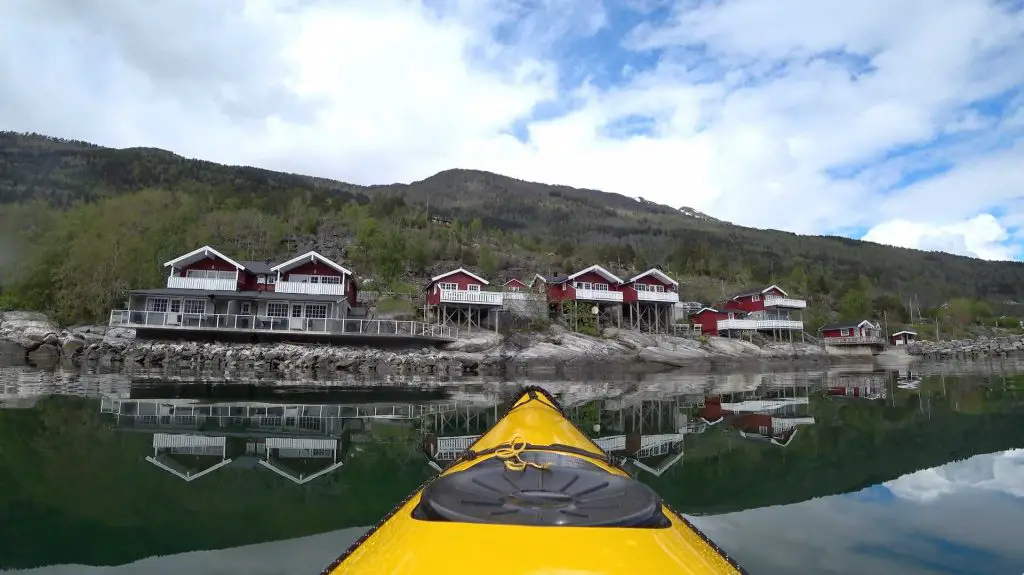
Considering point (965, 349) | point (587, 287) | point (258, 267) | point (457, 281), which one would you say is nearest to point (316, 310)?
point (258, 267)

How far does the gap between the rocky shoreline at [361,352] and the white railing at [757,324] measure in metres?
5.19

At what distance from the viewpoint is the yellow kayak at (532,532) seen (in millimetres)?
1486

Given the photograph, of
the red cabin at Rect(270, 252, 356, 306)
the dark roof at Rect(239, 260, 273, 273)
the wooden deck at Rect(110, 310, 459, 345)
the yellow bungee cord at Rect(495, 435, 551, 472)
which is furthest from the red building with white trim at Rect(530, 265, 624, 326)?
the yellow bungee cord at Rect(495, 435, 551, 472)

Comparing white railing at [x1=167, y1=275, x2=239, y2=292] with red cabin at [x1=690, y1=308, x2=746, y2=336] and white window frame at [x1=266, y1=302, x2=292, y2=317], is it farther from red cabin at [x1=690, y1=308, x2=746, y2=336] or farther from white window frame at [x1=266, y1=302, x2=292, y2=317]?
red cabin at [x1=690, y1=308, x2=746, y2=336]

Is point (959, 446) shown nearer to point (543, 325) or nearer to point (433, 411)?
point (433, 411)

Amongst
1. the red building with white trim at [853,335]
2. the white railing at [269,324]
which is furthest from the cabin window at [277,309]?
the red building with white trim at [853,335]

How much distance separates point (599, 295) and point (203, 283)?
24718 mm

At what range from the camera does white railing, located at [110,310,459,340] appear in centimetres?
2495

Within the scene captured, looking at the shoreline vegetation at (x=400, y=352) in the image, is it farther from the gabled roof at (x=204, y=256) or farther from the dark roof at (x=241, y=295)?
the gabled roof at (x=204, y=256)

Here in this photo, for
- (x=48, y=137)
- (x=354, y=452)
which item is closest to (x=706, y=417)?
(x=354, y=452)

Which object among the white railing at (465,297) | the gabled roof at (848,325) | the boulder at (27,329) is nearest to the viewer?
the boulder at (27,329)

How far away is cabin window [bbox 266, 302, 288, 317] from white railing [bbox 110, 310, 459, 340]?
194 cm

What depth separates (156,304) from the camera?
89.8ft

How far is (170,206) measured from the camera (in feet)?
145
